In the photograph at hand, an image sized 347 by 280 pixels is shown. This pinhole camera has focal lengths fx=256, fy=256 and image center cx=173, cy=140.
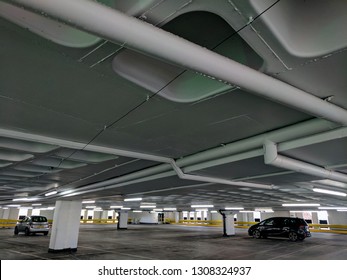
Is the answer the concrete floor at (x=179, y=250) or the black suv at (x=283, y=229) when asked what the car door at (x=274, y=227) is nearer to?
the black suv at (x=283, y=229)

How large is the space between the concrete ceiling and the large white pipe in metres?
0.03

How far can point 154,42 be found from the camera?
1.62 metres

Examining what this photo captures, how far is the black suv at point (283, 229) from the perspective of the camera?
1770cm

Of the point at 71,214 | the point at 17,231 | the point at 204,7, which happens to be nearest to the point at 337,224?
the point at 71,214

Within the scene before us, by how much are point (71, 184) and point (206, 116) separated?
7.95 meters

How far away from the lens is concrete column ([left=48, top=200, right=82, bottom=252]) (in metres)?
12.4

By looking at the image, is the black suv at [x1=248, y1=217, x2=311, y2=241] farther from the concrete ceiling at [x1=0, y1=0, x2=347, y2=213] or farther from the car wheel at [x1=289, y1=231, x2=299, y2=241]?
the concrete ceiling at [x1=0, y1=0, x2=347, y2=213]

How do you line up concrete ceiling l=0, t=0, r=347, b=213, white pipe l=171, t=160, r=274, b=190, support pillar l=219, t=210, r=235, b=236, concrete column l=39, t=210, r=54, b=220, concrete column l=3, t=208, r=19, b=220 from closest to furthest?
concrete ceiling l=0, t=0, r=347, b=213 → white pipe l=171, t=160, r=274, b=190 → support pillar l=219, t=210, r=235, b=236 → concrete column l=3, t=208, r=19, b=220 → concrete column l=39, t=210, r=54, b=220

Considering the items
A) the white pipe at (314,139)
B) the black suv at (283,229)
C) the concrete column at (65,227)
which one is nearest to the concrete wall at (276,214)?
the black suv at (283,229)

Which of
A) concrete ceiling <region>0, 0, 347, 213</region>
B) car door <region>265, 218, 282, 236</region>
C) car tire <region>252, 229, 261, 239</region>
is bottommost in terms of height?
car tire <region>252, 229, 261, 239</region>

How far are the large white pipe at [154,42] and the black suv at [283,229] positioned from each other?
18.4 metres

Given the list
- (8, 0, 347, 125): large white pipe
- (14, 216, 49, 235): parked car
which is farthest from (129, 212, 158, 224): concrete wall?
(8, 0, 347, 125): large white pipe

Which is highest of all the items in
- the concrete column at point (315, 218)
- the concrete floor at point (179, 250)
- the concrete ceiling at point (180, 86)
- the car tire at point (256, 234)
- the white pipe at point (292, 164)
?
the concrete ceiling at point (180, 86)

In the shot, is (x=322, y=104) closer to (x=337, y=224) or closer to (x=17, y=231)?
(x=17, y=231)
